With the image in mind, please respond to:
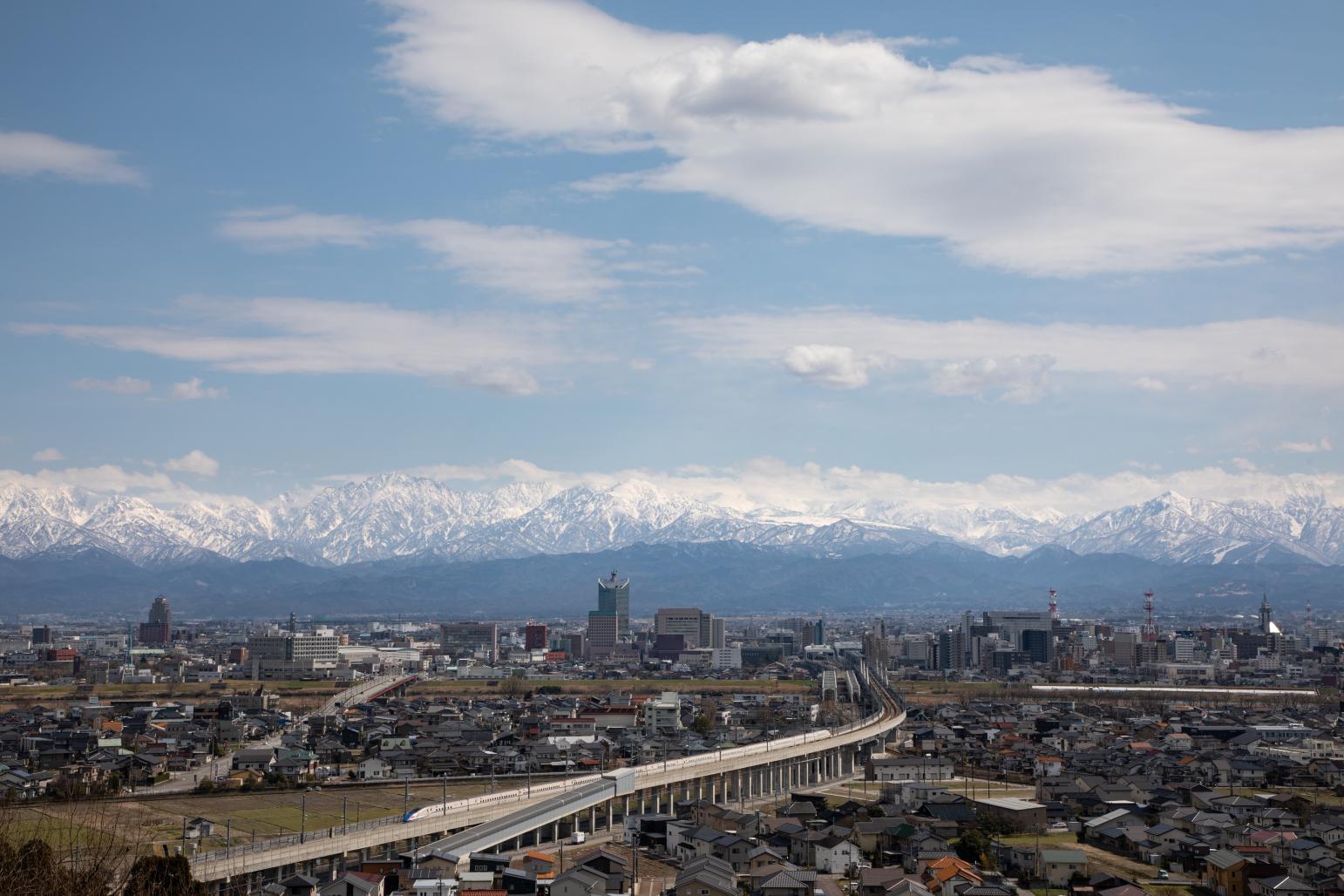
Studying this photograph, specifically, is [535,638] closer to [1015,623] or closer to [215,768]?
[1015,623]

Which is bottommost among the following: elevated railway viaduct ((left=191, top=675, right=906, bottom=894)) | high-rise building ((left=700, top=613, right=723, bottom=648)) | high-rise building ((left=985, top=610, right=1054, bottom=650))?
elevated railway viaduct ((left=191, top=675, right=906, bottom=894))

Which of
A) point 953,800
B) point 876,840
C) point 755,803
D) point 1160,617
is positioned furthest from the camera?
point 1160,617

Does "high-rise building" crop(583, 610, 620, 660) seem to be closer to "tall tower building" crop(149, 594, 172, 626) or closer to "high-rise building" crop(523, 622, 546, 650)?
"high-rise building" crop(523, 622, 546, 650)

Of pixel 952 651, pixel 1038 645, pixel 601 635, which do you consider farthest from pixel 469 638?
pixel 1038 645

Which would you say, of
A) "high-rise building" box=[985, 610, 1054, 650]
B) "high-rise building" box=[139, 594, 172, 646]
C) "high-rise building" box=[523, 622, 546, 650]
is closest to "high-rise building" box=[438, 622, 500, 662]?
"high-rise building" box=[523, 622, 546, 650]

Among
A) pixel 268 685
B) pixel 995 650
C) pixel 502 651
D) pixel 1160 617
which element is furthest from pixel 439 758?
pixel 1160 617

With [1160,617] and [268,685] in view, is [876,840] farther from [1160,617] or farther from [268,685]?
[1160,617]

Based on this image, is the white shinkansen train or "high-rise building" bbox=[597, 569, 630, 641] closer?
the white shinkansen train

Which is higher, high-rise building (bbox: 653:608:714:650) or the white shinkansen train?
high-rise building (bbox: 653:608:714:650)

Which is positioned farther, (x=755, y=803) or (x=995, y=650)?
(x=995, y=650)

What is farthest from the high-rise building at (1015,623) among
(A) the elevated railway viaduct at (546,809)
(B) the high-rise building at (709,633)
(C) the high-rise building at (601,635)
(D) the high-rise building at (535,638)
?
(A) the elevated railway viaduct at (546,809)
